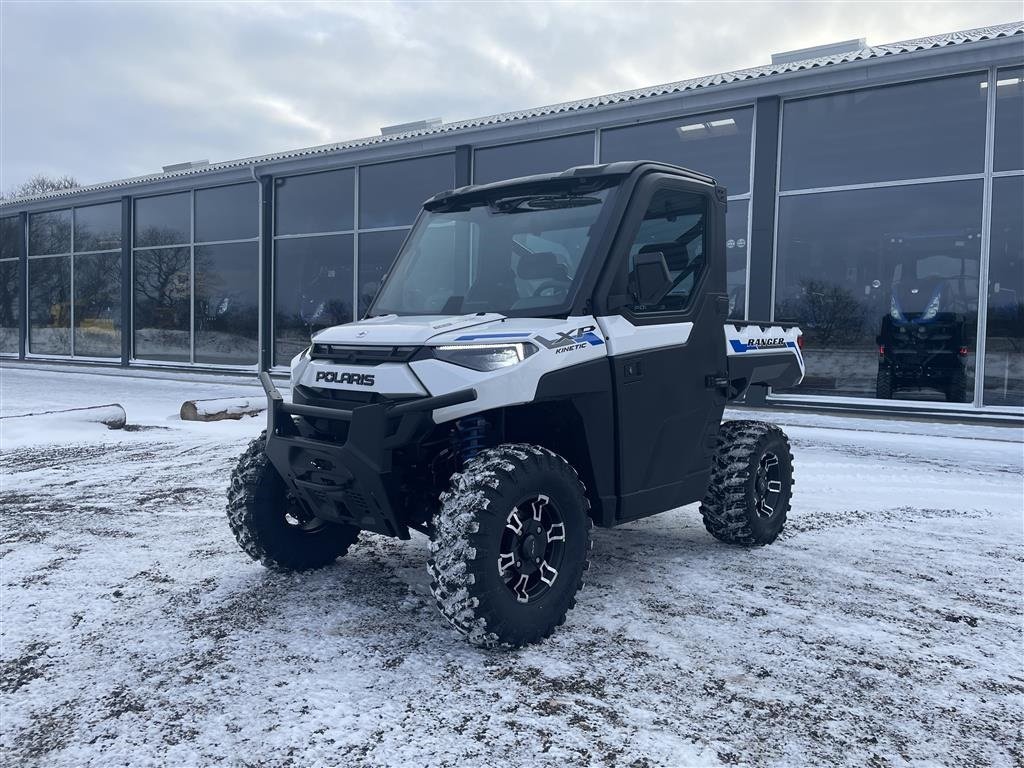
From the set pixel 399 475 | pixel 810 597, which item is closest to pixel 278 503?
pixel 399 475

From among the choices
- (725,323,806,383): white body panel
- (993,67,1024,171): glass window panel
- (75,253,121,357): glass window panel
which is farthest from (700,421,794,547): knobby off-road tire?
(75,253,121,357): glass window panel

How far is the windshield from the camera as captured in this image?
384cm

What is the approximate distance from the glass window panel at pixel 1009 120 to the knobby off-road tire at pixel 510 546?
417 inches

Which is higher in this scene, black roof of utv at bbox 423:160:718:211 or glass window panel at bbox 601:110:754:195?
glass window panel at bbox 601:110:754:195

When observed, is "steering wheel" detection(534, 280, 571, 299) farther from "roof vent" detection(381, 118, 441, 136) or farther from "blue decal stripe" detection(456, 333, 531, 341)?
"roof vent" detection(381, 118, 441, 136)

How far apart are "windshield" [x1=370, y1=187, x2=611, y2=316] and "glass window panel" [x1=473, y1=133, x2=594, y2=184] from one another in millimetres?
10256

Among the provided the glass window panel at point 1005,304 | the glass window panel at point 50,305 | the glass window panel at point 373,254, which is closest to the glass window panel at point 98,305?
the glass window panel at point 50,305

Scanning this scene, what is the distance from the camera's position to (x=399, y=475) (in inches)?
132

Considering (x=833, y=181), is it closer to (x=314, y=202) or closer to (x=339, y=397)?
(x=339, y=397)

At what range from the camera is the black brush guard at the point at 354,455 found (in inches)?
126

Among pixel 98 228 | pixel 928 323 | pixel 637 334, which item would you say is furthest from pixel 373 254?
pixel 637 334

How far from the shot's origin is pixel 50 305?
78.8ft

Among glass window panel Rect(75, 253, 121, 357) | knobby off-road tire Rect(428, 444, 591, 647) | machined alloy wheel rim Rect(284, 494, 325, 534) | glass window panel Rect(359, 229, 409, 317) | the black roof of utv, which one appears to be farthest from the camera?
glass window panel Rect(75, 253, 121, 357)

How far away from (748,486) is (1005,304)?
8.57 metres
